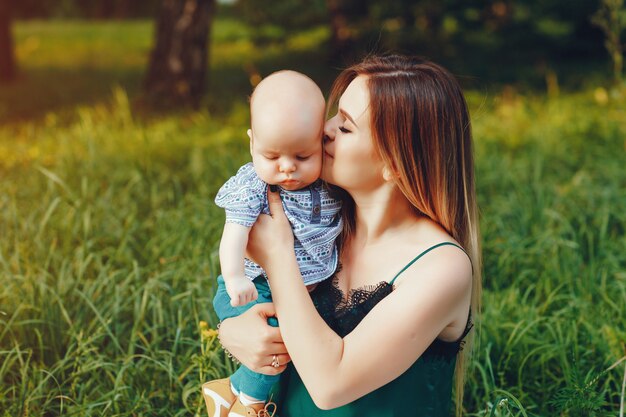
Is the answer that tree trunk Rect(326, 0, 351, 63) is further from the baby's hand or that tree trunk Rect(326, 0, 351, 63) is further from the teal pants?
the baby's hand

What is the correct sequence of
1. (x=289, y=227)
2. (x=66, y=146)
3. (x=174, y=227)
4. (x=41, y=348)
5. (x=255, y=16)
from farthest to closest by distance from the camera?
(x=255, y=16) < (x=66, y=146) < (x=174, y=227) < (x=41, y=348) < (x=289, y=227)

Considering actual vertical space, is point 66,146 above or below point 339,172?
below

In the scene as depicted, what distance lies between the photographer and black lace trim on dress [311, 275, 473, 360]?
1714 mm

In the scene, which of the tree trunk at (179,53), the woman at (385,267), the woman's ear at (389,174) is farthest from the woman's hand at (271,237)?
the tree trunk at (179,53)

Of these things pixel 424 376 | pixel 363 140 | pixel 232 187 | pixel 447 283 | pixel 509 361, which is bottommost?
pixel 509 361

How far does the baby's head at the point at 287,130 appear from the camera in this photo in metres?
1.56

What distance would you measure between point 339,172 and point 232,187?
0.78 feet

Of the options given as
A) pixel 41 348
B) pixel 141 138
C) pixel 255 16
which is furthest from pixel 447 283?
pixel 255 16

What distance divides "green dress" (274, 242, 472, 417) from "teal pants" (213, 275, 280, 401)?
79 millimetres

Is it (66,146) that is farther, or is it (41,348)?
(66,146)

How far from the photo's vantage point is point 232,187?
171 cm

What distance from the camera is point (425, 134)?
1.67 meters

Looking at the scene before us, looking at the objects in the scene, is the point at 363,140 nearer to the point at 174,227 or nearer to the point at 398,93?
the point at 398,93

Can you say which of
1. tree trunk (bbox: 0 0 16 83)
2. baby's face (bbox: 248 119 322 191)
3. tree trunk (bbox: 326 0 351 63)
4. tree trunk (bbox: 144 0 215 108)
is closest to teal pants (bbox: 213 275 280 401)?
baby's face (bbox: 248 119 322 191)
